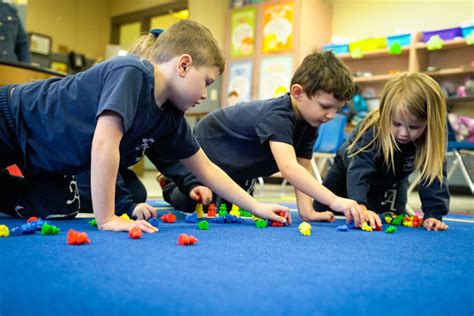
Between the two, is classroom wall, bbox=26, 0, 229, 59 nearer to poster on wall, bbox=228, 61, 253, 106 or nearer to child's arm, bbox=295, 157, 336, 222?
poster on wall, bbox=228, 61, 253, 106

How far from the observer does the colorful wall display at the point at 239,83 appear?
210 inches

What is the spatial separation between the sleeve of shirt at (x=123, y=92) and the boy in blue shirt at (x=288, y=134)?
0.53 meters

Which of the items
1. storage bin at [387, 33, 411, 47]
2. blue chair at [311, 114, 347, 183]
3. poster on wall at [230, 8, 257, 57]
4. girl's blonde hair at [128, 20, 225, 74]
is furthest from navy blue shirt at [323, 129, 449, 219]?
poster on wall at [230, 8, 257, 57]

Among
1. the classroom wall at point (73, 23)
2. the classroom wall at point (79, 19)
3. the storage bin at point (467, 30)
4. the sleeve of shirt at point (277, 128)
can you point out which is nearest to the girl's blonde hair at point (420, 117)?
the sleeve of shirt at point (277, 128)

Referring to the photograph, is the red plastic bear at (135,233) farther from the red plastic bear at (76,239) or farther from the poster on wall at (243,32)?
the poster on wall at (243,32)

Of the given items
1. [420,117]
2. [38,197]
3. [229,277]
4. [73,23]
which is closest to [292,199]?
[420,117]

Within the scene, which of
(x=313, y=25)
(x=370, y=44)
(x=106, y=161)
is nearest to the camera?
(x=106, y=161)

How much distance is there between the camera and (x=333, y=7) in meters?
5.22

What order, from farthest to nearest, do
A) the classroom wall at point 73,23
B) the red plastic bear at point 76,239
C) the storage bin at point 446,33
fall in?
the classroom wall at point 73,23, the storage bin at point 446,33, the red plastic bear at point 76,239

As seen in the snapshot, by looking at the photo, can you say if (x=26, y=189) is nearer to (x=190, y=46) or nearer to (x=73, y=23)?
(x=190, y=46)

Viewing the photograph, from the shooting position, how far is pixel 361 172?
158 centimetres

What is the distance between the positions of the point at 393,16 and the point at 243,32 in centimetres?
159

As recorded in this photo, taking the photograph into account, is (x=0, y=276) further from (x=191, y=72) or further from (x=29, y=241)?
(x=191, y=72)

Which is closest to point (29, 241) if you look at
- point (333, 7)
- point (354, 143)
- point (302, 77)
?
point (302, 77)
